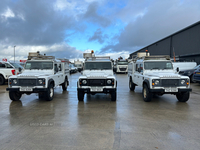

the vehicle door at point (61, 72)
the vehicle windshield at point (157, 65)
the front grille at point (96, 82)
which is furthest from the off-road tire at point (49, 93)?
the vehicle windshield at point (157, 65)

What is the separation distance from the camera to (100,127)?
14.6ft

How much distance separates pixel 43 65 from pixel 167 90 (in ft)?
20.2

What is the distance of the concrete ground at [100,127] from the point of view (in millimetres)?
3520

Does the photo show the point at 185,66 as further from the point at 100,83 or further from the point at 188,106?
the point at 100,83

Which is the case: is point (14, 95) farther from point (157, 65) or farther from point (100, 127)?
point (157, 65)

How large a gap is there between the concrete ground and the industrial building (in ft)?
63.8

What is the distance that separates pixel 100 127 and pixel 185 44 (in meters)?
26.6

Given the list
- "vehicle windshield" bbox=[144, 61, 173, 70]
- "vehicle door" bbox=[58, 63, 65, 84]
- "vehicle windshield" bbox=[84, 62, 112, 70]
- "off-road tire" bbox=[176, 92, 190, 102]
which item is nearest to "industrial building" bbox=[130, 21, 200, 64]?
"vehicle windshield" bbox=[144, 61, 173, 70]

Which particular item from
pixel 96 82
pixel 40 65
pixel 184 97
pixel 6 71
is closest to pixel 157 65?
pixel 184 97

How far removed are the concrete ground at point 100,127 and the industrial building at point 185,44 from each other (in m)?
19.4

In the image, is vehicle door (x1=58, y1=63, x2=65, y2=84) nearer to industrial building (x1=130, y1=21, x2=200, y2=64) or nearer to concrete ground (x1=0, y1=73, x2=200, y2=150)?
concrete ground (x1=0, y1=73, x2=200, y2=150)

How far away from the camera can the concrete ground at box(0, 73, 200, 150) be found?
3520mm

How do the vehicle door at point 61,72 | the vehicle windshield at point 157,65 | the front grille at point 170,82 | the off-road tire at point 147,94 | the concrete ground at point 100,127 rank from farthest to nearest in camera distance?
the vehicle door at point 61,72 < the vehicle windshield at point 157,65 < the off-road tire at point 147,94 < the front grille at point 170,82 < the concrete ground at point 100,127

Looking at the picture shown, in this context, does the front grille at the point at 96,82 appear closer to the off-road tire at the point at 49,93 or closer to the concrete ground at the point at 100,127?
the concrete ground at the point at 100,127
